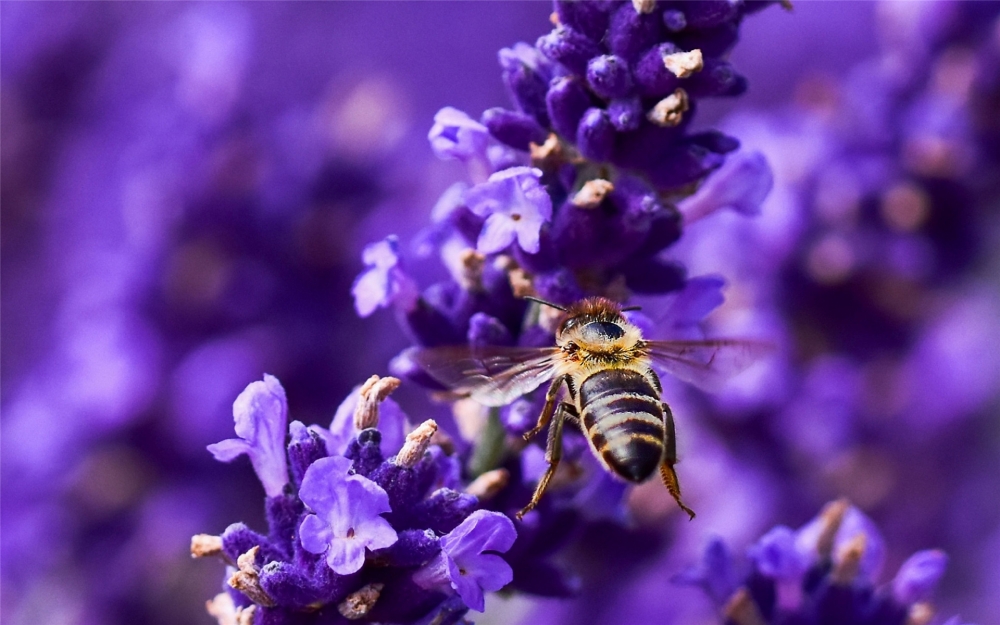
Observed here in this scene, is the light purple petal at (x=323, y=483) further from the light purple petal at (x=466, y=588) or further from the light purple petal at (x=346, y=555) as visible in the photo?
the light purple petal at (x=466, y=588)

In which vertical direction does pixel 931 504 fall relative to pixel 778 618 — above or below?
above

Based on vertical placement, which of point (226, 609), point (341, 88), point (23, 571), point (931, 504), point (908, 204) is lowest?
point (226, 609)

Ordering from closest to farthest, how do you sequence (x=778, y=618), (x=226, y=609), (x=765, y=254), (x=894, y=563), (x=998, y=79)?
(x=226, y=609) < (x=778, y=618) < (x=998, y=79) < (x=765, y=254) < (x=894, y=563)

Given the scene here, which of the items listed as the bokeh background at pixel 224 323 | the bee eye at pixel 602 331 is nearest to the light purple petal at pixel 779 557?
the bee eye at pixel 602 331

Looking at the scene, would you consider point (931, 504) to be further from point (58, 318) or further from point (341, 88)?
point (58, 318)

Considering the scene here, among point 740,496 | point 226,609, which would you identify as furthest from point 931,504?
point 226,609

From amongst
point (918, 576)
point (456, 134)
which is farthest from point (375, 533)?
point (918, 576)

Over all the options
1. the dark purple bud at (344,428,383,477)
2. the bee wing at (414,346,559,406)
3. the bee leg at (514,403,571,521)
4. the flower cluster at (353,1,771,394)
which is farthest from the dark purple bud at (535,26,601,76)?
the dark purple bud at (344,428,383,477)
